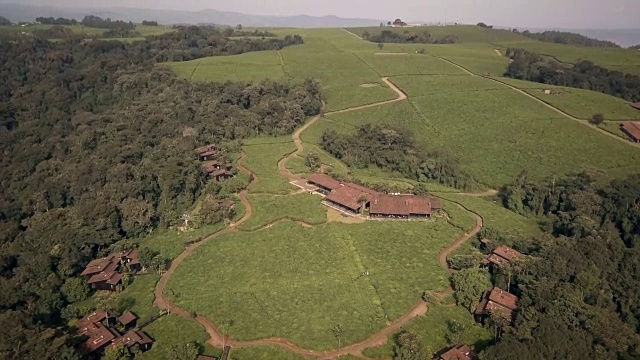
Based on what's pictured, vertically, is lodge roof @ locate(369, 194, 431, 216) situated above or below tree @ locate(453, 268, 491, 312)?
above

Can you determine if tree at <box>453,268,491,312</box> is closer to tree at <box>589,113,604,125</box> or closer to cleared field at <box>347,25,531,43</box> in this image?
tree at <box>589,113,604,125</box>

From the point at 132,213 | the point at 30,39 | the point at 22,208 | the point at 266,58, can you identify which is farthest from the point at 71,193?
the point at 30,39

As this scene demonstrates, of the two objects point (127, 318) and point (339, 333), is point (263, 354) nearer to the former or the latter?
point (339, 333)

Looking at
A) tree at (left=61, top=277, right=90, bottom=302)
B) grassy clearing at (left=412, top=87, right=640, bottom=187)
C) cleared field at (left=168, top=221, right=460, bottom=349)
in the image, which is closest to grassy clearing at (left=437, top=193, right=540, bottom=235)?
cleared field at (left=168, top=221, right=460, bottom=349)

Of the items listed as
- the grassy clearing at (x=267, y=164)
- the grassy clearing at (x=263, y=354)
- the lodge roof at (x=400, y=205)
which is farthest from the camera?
the grassy clearing at (x=267, y=164)

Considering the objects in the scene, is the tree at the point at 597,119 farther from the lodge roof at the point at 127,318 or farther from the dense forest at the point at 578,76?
the lodge roof at the point at 127,318

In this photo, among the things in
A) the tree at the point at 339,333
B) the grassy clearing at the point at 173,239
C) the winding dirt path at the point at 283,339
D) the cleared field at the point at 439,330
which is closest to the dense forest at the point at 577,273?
the cleared field at the point at 439,330

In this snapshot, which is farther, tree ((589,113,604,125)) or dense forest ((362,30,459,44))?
dense forest ((362,30,459,44))
